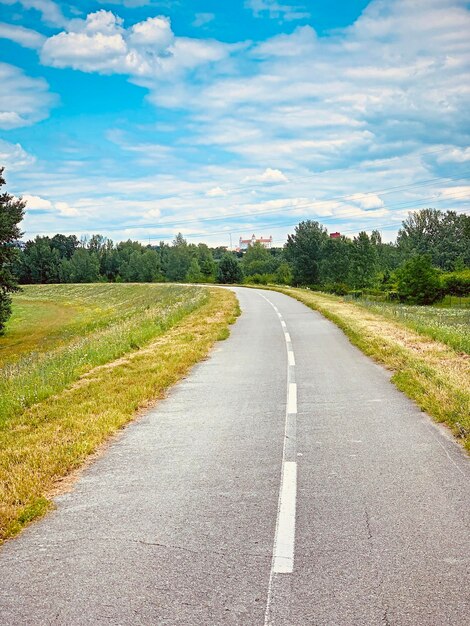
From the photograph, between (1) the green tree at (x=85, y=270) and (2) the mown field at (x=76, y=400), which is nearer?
(2) the mown field at (x=76, y=400)

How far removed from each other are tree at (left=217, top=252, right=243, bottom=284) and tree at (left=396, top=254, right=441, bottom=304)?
99.8 ft

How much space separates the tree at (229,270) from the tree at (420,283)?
3043 cm

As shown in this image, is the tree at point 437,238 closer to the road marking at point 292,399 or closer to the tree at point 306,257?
the tree at point 306,257

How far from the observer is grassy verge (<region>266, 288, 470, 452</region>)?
7.87 meters

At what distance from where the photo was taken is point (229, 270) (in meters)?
92.8

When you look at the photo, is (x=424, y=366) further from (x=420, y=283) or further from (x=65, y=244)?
(x=65, y=244)

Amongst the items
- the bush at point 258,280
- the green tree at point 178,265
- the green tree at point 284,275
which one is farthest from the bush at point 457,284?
the green tree at point 178,265

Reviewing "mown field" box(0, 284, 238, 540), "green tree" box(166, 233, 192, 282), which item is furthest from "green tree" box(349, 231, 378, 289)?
"mown field" box(0, 284, 238, 540)

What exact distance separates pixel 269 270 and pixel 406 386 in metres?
117

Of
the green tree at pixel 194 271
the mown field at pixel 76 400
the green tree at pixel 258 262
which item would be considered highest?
the green tree at pixel 258 262

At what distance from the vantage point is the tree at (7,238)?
33.9 m

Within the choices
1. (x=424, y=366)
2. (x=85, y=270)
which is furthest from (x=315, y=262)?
(x=424, y=366)

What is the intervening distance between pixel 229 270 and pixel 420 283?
34.0 m

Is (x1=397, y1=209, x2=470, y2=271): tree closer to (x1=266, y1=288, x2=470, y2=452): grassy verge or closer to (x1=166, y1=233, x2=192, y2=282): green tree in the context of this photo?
(x1=166, y1=233, x2=192, y2=282): green tree
